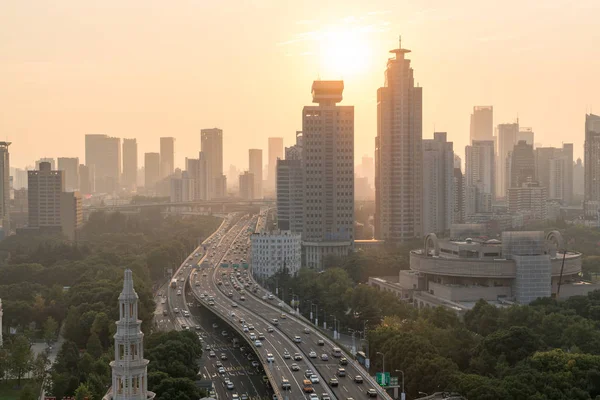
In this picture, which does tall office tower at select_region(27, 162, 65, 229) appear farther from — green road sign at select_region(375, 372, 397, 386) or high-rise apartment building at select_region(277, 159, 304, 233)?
green road sign at select_region(375, 372, 397, 386)

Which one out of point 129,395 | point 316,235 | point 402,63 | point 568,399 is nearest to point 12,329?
point 129,395

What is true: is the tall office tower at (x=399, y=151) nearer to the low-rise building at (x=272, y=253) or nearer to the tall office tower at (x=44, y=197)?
the low-rise building at (x=272, y=253)

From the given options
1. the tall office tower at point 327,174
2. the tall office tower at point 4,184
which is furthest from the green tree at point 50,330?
the tall office tower at point 4,184

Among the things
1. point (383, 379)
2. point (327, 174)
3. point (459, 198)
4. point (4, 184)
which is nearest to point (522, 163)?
point (459, 198)

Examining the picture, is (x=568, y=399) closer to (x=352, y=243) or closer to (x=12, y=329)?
(x=12, y=329)

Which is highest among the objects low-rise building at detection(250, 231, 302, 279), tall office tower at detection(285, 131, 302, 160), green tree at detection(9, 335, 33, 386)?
tall office tower at detection(285, 131, 302, 160)

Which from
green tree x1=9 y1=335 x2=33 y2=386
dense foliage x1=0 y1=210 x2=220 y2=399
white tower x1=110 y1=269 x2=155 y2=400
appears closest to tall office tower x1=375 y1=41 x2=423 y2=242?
dense foliage x1=0 y1=210 x2=220 y2=399

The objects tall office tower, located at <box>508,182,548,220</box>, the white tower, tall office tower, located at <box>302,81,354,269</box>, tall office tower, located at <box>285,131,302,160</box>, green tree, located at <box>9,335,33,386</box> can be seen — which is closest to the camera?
the white tower

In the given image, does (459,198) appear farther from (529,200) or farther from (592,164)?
(592,164)
